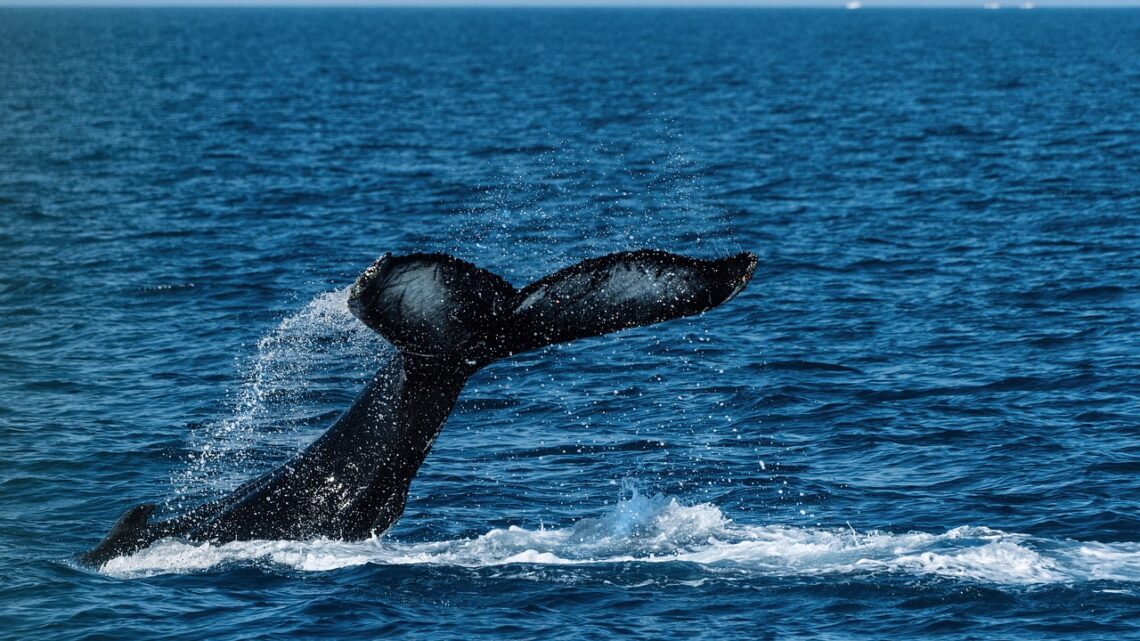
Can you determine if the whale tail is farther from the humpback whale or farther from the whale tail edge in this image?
the whale tail edge

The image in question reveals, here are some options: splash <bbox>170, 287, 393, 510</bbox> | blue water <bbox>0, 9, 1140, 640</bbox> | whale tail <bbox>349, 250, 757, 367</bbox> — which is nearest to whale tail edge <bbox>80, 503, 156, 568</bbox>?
blue water <bbox>0, 9, 1140, 640</bbox>

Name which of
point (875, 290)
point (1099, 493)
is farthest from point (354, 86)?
point (1099, 493)

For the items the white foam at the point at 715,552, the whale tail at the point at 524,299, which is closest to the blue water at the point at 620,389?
the white foam at the point at 715,552

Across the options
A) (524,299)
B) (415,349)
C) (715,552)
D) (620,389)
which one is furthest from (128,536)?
(620,389)

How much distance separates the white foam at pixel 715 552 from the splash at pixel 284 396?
92.7 inches

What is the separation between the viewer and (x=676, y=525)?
15570 mm

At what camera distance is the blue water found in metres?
13.6

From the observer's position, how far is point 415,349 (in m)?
11.8

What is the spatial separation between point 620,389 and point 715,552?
7155 millimetres

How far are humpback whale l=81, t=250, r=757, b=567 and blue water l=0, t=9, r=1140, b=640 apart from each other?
1.17ft

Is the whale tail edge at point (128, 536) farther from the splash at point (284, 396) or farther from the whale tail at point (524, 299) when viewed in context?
→ the whale tail at point (524, 299)

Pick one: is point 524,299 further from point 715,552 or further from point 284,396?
point 284,396

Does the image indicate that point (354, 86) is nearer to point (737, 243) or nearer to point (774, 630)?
point (737, 243)

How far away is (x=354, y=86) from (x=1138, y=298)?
205ft
